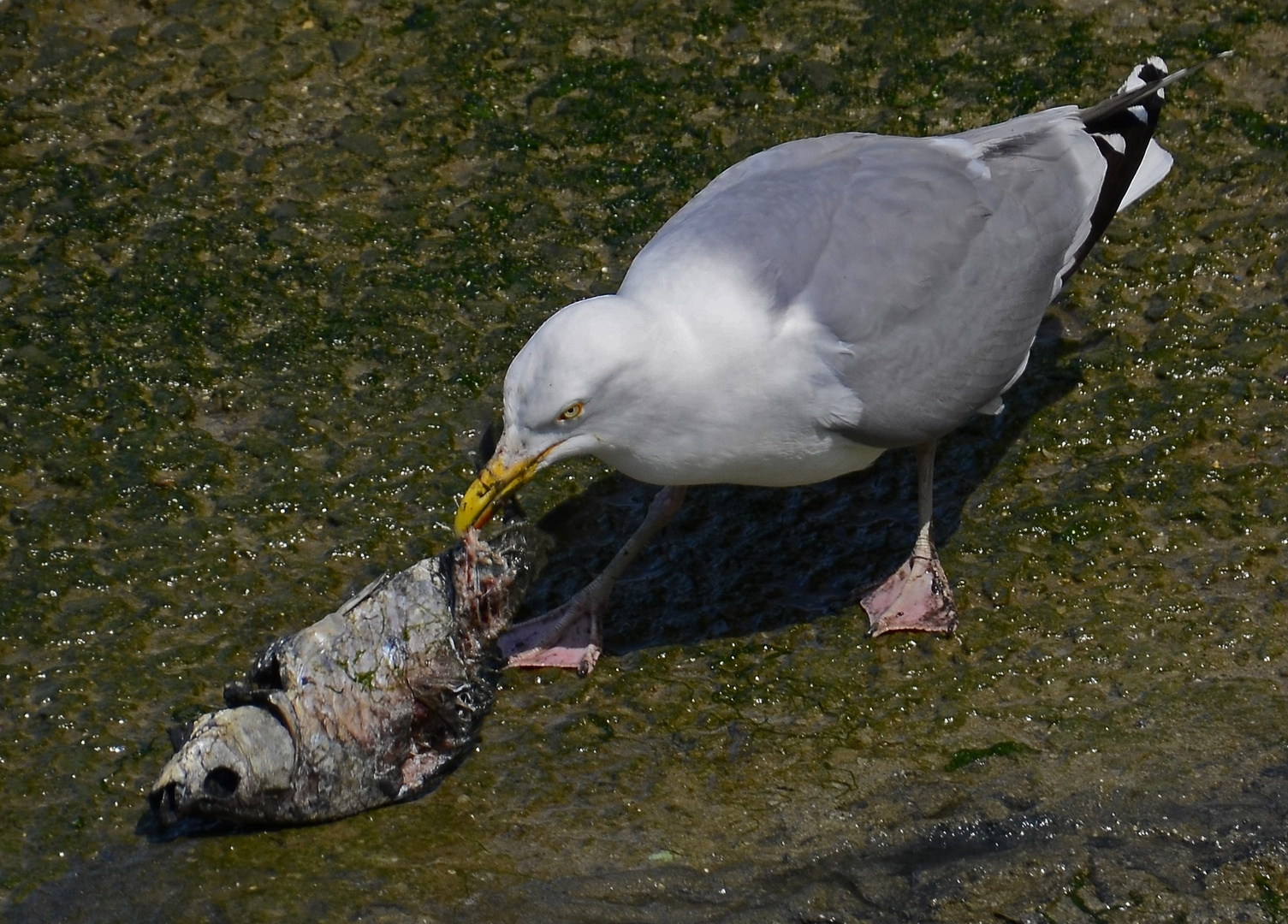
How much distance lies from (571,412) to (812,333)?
70cm

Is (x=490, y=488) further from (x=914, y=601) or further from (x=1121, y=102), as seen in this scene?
(x=1121, y=102)

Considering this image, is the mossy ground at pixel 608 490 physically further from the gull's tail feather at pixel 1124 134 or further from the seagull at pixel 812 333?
the gull's tail feather at pixel 1124 134

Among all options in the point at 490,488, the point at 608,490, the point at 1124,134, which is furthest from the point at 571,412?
the point at 1124,134

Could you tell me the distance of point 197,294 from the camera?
5.40 metres

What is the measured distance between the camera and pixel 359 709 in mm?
3695

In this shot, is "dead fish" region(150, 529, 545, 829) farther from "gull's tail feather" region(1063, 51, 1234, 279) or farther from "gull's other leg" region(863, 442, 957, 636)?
"gull's tail feather" region(1063, 51, 1234, 279)

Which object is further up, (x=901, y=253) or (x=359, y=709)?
(x=901, y=253)

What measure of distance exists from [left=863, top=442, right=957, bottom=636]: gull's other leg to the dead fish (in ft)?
3.78

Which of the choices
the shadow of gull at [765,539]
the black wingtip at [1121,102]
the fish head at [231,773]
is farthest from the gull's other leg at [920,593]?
the fish head at [231,773]

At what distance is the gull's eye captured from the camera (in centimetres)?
380

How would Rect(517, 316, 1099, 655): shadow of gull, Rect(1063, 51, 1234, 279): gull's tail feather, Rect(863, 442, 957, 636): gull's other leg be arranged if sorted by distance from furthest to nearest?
1. Rect(1063, 51, 1234, 279): gull's tail feather
2. Rect(517, 316, 1099, 655): shadow of gull
3. Rect(863, 442, 957, 636): gull's other leg

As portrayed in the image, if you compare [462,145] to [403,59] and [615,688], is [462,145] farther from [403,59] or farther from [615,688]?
[615,688]

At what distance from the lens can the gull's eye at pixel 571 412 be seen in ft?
12.5

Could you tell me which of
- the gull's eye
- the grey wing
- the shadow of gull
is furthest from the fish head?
the grey wing
